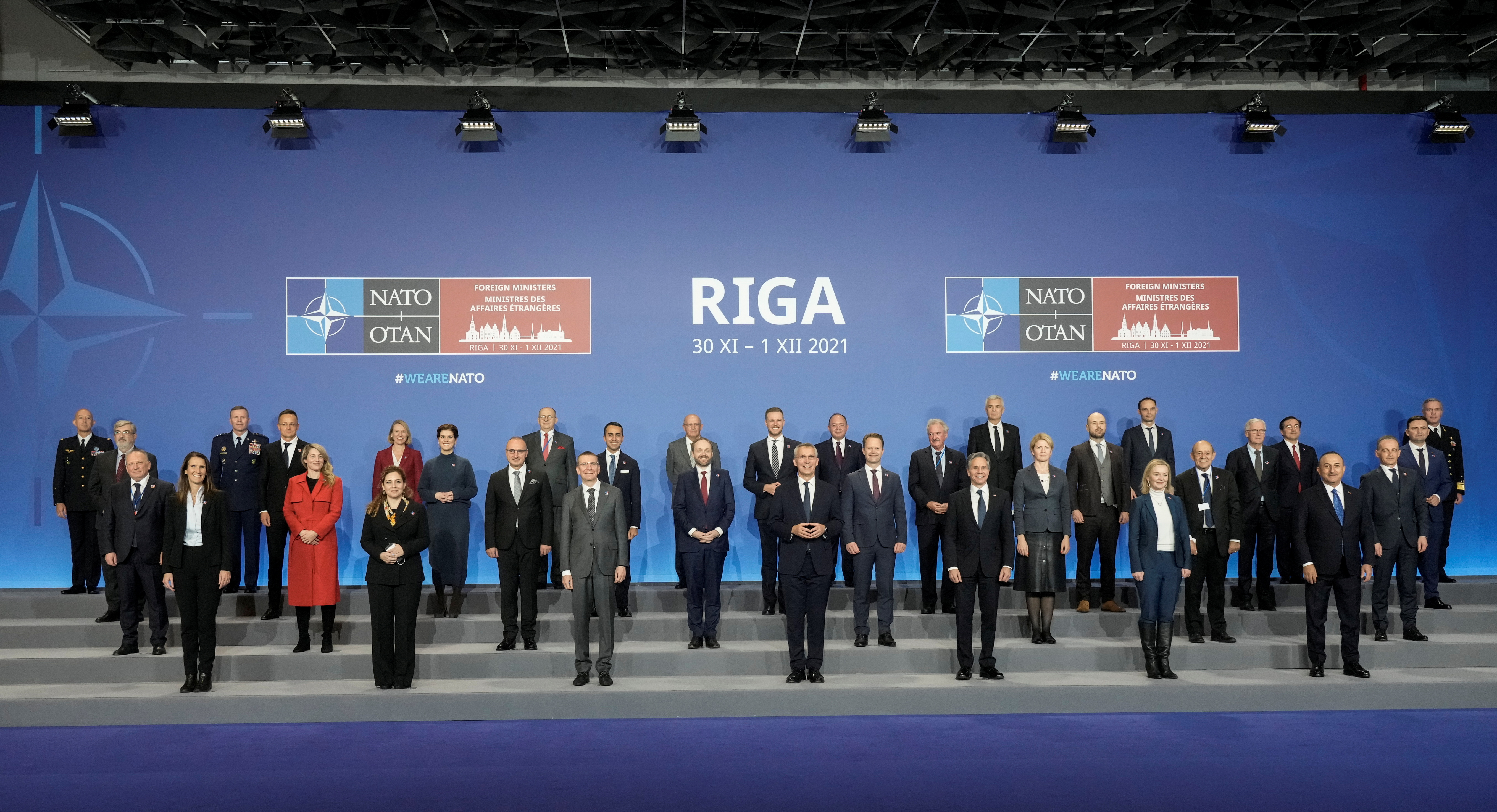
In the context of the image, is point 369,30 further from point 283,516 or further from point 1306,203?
point 1306,203

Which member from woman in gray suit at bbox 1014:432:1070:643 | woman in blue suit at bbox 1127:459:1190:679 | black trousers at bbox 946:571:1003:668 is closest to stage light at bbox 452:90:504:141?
woman in gray suit at bbox 1014:432:1070:643

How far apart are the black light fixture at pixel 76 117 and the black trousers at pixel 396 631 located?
5.17 m

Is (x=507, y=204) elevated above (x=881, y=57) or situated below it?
below

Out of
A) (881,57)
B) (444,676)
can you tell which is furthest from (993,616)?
(881,57)

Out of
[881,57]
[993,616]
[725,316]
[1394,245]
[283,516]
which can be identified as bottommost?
[993,616]

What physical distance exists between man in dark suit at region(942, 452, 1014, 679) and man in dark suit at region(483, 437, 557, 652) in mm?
2660

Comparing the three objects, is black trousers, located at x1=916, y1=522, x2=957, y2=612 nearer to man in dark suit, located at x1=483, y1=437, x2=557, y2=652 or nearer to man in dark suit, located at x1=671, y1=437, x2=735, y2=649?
man in dark suit, located at x1=671, y1=437, x2=735, y2=649

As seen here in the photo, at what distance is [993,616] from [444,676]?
11.4ft

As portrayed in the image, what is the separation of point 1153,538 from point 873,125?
13.7 ft

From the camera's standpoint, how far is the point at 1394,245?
8.90 metres

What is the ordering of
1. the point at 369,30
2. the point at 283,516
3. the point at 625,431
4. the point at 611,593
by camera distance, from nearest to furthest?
1. the point at 611,593
2. the point at 283,516
3. the point at 369,30
4. the point at 625,431

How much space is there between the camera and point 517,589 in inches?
259

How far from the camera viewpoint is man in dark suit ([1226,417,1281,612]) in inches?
281

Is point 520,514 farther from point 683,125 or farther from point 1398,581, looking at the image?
point 1398,581
